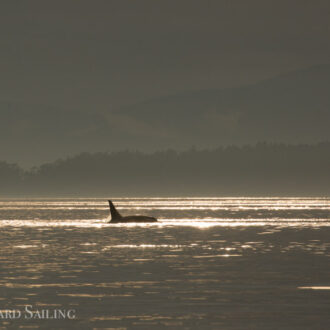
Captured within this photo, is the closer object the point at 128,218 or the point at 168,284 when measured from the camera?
the point at 168,284

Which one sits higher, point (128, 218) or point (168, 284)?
point (128, 218)

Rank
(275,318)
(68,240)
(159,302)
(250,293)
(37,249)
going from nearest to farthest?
(275,318) → (159,302) → (250,293) → (37,249) → (68,240)

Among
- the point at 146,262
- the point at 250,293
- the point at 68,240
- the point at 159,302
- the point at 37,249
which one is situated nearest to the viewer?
the point at 159,302

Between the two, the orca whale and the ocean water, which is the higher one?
the orca whale

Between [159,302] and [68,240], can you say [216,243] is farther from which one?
[159,302]

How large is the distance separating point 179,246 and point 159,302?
35.0 m

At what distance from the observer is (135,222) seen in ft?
400

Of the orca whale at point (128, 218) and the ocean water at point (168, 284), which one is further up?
the orca whale at point (128, 218)

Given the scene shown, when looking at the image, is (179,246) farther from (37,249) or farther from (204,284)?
(204,284)

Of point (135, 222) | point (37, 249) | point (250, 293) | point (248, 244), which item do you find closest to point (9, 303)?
point (250, 293)

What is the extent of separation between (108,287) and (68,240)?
39.2 meters

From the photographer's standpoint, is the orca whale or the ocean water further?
the orca whale

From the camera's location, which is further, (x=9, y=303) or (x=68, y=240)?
(x=68, y=240)

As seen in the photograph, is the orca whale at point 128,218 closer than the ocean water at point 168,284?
No
